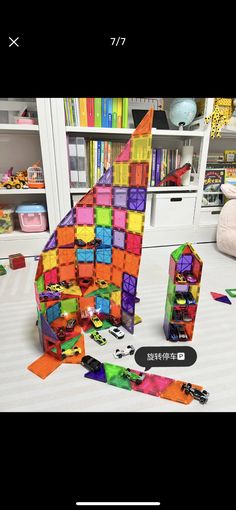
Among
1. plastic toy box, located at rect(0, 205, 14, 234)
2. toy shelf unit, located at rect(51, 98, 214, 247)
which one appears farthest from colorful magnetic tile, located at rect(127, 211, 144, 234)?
plastic toy box, located at rect(0, 205, 14, 234)

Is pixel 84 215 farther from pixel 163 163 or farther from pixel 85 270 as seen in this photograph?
pixel 163 163

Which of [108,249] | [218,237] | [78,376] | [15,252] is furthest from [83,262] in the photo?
[218,237]

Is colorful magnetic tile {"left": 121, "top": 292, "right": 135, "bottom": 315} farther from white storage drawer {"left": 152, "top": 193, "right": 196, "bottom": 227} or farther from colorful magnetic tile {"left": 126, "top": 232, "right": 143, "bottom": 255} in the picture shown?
white storage drawer {"left": 152, "top": 193, "right": 196, "bottom": 227}

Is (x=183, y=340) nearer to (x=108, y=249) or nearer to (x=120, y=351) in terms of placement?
(x=120, y=351)

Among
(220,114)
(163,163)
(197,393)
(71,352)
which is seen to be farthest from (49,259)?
(220,114)

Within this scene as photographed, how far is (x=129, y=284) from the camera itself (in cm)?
79

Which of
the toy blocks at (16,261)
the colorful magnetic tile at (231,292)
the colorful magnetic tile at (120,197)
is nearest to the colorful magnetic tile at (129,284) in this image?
the colorful magnetic tile at (120,197)

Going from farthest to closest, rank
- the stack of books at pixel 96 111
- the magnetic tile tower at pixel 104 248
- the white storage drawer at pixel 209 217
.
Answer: the white storage drawer at pixel 209 217, the stack of books at pixel 96 111, the magnetic tile tower at pixel 104 248

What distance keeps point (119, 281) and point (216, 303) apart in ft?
1.35

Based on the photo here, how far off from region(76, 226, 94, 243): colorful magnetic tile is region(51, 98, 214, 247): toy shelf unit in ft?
2.16

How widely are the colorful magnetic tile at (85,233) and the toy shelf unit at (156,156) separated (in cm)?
66

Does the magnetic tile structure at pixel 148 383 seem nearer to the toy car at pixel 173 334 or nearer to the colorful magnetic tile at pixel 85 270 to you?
the toy car at pixel 173 334

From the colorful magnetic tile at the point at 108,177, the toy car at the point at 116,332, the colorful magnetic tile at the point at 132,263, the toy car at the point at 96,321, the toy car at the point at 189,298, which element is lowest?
the toy car at the point at 116,332

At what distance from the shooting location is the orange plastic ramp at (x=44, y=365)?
67 cm
